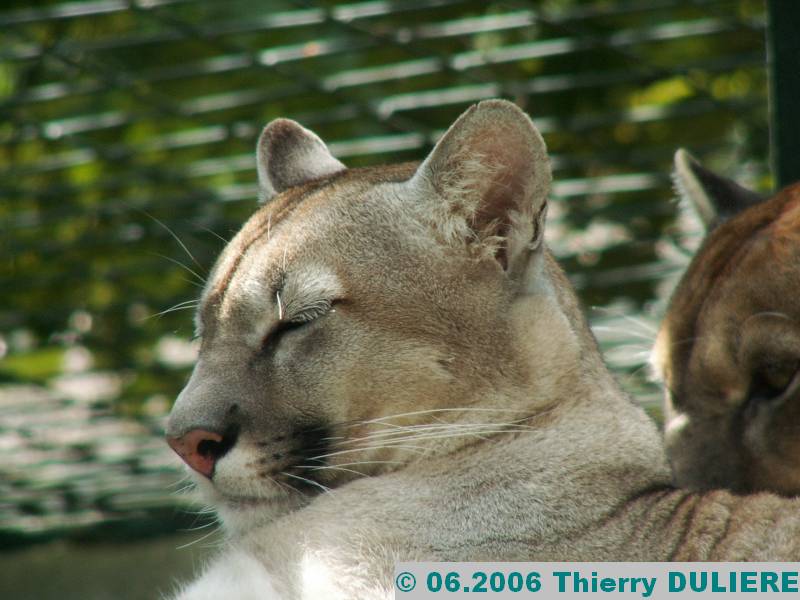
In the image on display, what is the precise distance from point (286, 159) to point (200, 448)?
1.68 metres

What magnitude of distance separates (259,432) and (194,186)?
13.0ft

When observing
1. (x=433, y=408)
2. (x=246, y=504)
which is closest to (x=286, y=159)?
(x=433, y=408)

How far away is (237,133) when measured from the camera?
7055 millimetres

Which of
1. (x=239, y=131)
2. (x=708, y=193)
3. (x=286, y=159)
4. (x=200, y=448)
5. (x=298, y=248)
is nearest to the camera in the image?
(x=200, y=448)

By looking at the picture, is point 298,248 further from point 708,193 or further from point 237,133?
point 237,133

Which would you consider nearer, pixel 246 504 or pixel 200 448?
pixel 200 448

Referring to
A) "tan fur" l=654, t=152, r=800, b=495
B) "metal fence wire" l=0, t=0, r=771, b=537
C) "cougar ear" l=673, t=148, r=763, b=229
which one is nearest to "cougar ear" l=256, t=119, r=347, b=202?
"metal fence wire" l=0, t=0, r=771, b=537

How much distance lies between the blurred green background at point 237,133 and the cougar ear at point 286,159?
1076 mm

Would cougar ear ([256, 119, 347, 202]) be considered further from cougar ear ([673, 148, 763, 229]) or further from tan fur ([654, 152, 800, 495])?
cougar ear ([673, 148, 763, 229])

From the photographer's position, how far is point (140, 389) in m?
8.31

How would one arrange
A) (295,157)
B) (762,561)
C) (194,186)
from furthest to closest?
(194,186) < (295,157) < (762,561)

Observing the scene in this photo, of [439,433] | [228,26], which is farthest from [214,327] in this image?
[228,26]

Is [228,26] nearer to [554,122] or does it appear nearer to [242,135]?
[242,135]

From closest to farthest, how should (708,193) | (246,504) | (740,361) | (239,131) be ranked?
1. (246,504)
2. (740,361)
3. (708,193)
4. (239,131)
